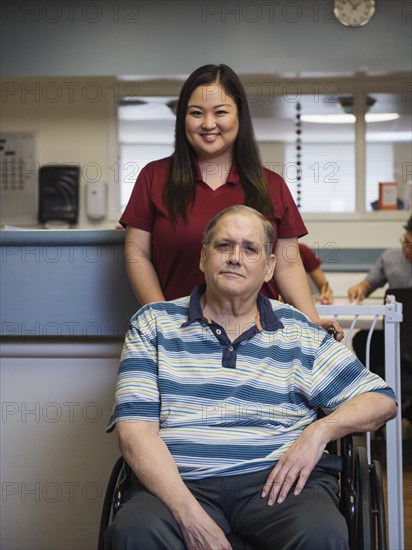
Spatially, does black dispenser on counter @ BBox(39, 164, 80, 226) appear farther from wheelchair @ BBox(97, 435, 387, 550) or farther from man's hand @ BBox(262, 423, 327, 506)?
man's hand @ BBox(262, 423, 327, 506)

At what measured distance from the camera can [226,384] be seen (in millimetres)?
1853

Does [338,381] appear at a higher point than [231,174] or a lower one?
lower

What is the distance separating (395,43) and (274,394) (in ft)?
12.4

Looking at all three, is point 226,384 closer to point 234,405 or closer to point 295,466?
point 234,405

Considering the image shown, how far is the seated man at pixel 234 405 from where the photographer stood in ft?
5.61

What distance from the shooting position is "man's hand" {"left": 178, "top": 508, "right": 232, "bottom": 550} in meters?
1.65

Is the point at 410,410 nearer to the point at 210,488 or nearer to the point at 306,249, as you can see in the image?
the point at 306,249

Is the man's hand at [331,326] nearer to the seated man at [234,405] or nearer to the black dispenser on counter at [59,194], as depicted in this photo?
the seated man at [234,405]

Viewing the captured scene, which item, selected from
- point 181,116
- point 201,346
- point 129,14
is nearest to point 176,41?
point 129,14

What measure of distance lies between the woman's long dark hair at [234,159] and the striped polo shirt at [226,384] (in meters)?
0.36

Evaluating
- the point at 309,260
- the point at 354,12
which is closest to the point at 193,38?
the point at 354,12

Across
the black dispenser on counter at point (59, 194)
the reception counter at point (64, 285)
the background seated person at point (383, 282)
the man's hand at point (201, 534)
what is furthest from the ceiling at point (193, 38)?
the man's hand at point (201, 534)

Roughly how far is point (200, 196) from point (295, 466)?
0.80 m

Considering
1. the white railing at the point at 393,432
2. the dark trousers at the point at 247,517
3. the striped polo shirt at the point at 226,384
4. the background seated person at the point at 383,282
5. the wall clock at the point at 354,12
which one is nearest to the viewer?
the dark trousers at the point at 247,517
